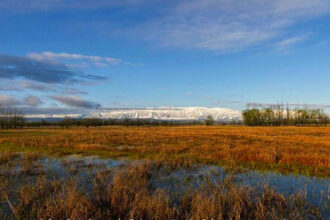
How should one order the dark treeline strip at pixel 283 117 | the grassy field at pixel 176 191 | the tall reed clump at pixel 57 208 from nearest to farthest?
the tall reed clump at pixel 57 208
the grassy field at pixel 176 191
the dark treeline strip at pixel 283 117

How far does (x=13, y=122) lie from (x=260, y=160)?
12895 cm

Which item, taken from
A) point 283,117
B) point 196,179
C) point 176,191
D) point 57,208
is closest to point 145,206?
point 57,208

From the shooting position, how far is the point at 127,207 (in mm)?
7508

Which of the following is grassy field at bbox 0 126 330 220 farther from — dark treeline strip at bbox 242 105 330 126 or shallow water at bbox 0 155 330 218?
dark treeline strip at bbox 242 105 330 126

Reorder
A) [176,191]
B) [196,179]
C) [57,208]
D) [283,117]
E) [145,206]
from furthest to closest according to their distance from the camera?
[283,117] → [196,179] → [176,191] → [145,206] → [57,208]

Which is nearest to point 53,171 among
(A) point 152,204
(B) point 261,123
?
(A) point 152,204

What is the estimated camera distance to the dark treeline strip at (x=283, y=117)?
131750 millimetres

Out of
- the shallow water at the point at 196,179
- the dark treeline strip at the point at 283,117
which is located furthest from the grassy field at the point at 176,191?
the dark treeline strip at the point at 283,117

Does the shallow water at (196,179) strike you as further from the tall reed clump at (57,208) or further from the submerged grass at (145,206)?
the tall reed clump at (57,208)

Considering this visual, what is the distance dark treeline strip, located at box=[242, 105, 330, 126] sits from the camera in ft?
432

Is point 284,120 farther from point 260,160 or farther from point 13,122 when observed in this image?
point 13,122

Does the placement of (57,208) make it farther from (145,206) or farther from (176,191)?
(176,191)

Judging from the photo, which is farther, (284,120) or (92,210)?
(284,120)

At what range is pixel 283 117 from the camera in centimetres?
13800
